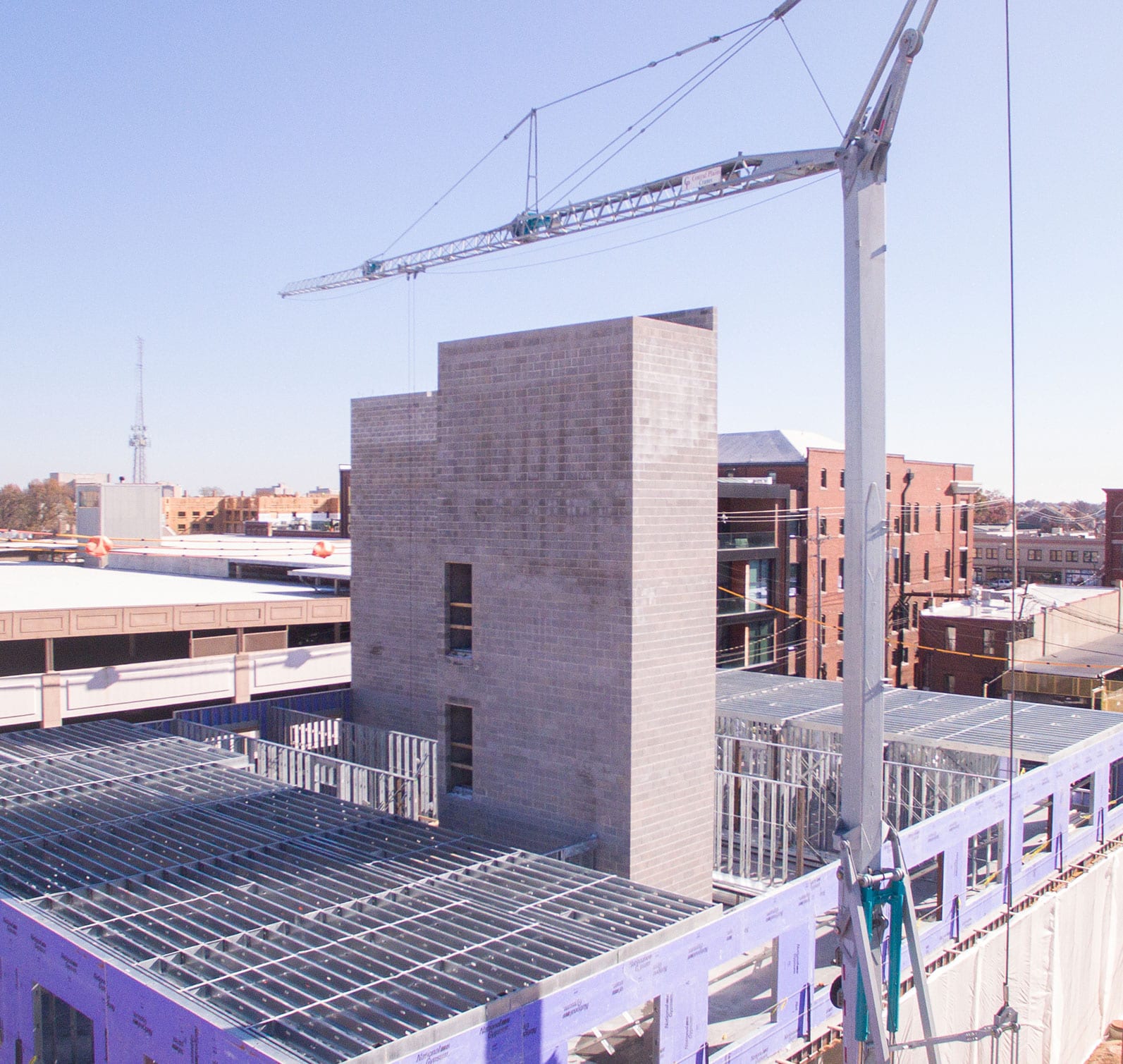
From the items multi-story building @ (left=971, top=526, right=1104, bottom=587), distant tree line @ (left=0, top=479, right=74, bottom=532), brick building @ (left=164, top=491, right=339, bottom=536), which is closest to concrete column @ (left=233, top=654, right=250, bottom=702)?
multi-story building @ (left=971, top=526, right=1104, bottom=587)

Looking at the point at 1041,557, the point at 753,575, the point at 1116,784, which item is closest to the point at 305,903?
the point at 1116,784

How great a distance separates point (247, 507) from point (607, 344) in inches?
4491

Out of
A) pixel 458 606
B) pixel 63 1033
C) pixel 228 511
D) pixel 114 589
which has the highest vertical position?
pixel 228 511

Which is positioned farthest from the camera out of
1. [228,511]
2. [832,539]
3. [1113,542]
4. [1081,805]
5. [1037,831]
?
[228,511]

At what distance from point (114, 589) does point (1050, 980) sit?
27771 mm

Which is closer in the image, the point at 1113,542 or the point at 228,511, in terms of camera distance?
the point at 1113,542

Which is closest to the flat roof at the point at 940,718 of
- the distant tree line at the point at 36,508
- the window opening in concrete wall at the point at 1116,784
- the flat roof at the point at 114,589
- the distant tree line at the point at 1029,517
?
the window opening in concrete wall at the point at 1116,784

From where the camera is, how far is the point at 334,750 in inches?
872

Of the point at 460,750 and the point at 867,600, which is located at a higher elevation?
the point at 867,600

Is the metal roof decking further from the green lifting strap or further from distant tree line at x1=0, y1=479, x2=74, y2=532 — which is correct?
distant tree line at x1=0, y1=479, x2=74, y2=532

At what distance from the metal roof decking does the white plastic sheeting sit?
5342 mm

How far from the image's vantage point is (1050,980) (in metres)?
15.5

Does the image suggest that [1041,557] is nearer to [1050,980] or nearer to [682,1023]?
[1050,980]

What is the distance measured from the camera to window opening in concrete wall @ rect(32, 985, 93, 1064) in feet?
36.0
